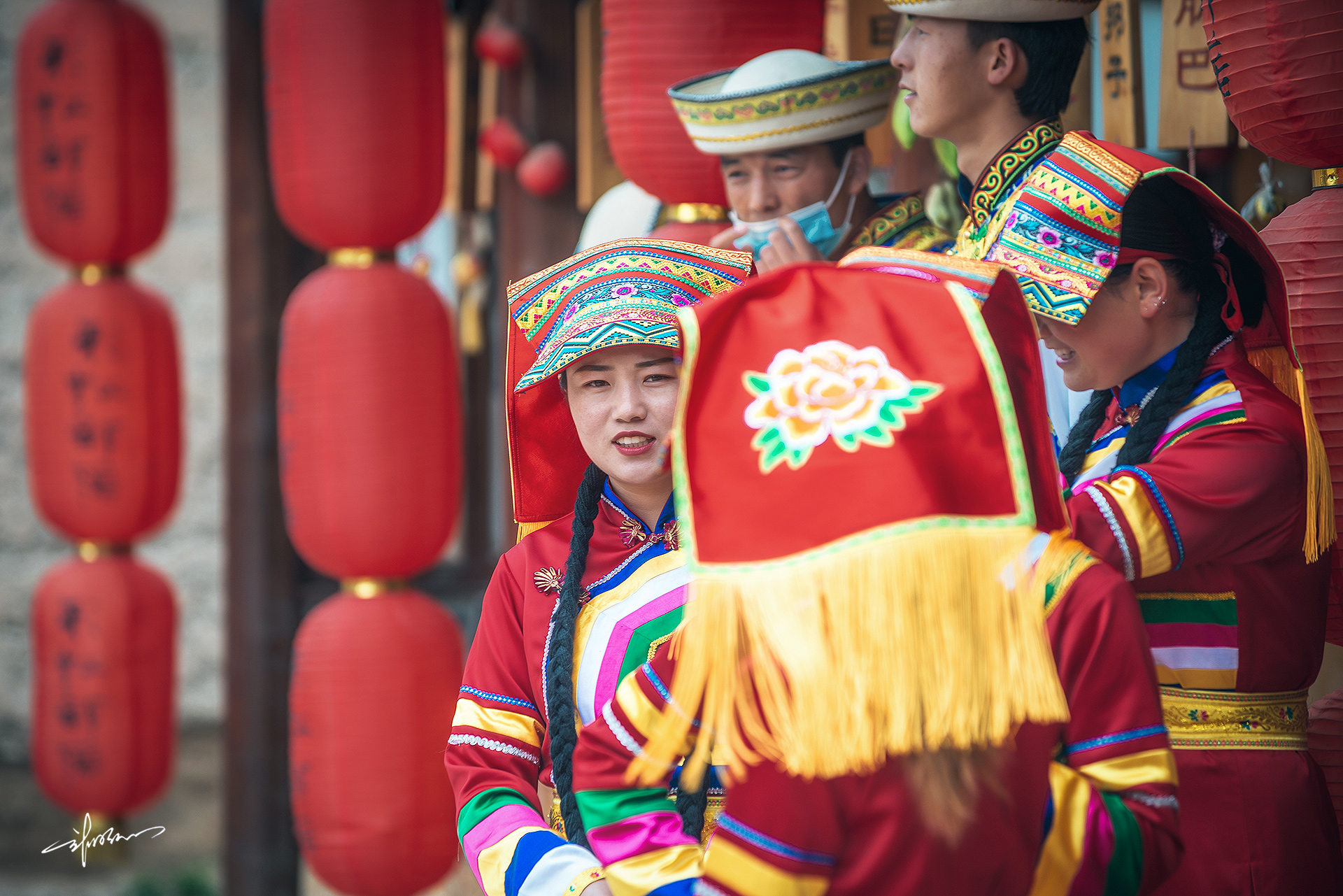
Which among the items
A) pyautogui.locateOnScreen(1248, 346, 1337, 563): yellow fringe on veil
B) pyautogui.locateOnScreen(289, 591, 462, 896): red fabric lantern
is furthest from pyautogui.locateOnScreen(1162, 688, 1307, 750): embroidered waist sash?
pyautogui.locateOnScreen(289, 591, 462, 896): red fabric lantern

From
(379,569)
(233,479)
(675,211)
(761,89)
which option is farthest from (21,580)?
(761,89)

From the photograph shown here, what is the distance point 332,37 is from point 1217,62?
2.41m

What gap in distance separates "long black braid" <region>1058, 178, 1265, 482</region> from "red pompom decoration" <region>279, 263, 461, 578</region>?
225cm

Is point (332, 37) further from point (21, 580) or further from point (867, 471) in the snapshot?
point (21, 580)

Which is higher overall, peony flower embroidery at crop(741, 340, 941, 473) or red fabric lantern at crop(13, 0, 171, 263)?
red fabric lantern at crop(13, 0, 171, 263)

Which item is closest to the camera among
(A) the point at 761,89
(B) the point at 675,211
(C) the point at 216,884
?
(A) the point at 761,89

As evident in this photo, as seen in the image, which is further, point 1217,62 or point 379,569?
point 379,569

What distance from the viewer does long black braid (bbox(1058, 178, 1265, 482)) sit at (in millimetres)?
1646

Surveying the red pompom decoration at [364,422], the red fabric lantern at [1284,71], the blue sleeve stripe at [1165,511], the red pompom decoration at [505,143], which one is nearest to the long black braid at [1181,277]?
the blue sleeve stripe at [1165,511]

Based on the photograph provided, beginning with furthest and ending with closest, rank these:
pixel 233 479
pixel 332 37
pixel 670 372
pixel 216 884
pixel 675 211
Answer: pixel 216 884
pixel 233 479
pixel 332 37
pixel 675 211
pixel 670 372

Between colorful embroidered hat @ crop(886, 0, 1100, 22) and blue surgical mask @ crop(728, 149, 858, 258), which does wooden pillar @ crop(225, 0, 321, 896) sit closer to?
blue surgical mask @ crop(728, 149, 858, 258)

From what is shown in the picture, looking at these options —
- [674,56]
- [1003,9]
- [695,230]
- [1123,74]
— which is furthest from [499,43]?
[1003,9]

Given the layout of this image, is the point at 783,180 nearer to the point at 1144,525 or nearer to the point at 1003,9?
the point at 1003,9

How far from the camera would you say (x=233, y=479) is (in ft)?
14.6
